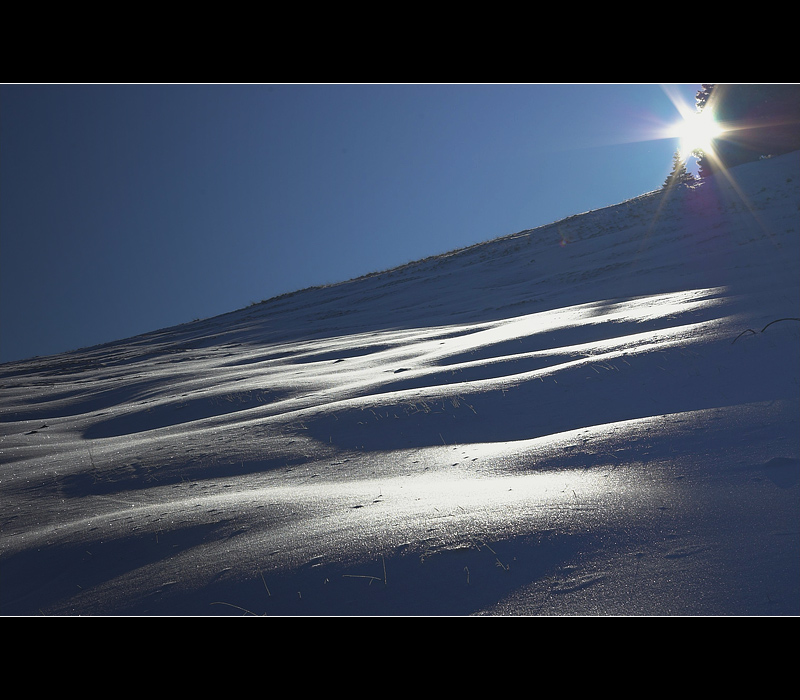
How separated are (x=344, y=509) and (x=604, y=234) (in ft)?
51.7

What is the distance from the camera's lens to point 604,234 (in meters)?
16.3

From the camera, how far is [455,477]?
114 inches

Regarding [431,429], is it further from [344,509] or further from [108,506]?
[108,506]

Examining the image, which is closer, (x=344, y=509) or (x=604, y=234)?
(x=344, y=509)

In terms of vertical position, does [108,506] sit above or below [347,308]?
below

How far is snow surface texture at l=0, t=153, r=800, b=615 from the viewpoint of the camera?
1795 millimetres

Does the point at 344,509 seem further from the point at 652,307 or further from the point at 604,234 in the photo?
the point at 604,234

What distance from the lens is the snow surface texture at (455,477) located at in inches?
70.7
